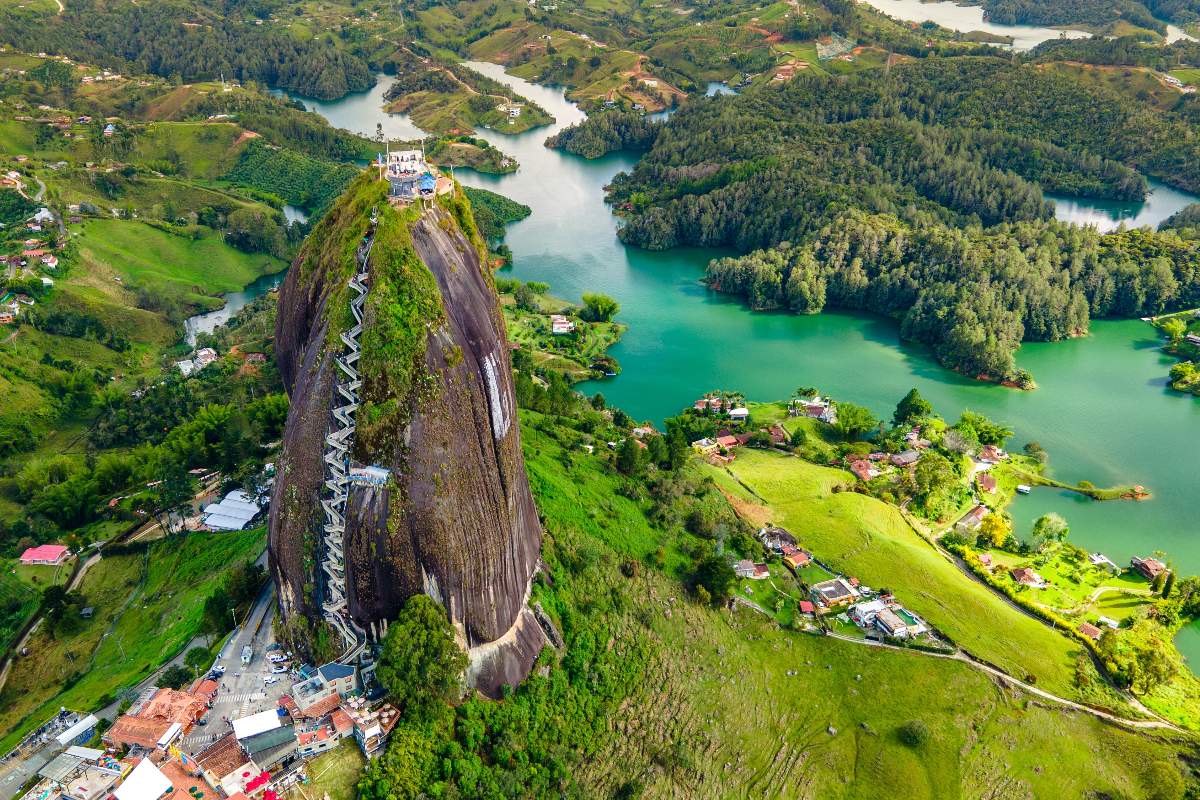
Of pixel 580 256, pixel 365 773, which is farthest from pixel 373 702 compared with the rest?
pixel 580 256

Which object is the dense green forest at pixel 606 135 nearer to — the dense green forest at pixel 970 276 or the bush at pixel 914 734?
the dense green forest at pixel 970 276

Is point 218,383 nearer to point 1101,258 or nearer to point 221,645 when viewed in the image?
point 221,645

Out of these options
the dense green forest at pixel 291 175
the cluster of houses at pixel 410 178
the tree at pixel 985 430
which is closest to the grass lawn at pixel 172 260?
the dense green forest at pixel 291 175

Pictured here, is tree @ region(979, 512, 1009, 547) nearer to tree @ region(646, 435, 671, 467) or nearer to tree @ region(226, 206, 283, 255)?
tree @ region(646, 435, 671, 467)

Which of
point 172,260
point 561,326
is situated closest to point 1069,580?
point 561,326

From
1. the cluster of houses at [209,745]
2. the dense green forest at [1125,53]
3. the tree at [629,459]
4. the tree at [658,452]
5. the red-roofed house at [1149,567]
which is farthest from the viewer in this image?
the dense green forest at [1125,53]

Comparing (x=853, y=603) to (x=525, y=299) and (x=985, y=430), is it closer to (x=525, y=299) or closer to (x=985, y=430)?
(x=985, y=430)
